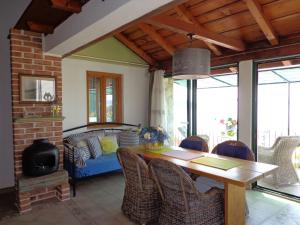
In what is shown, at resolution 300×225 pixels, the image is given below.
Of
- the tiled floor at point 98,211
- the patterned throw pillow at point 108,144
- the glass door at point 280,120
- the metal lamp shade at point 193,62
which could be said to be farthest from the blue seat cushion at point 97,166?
the glass door at point 280,120

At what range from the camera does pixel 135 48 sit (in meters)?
5.16

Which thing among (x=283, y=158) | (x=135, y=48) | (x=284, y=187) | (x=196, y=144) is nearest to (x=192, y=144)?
(x=196, y=144)

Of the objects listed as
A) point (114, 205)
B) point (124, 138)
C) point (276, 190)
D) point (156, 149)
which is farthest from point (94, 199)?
point (276, 190)

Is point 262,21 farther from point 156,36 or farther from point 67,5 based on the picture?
point 67,5

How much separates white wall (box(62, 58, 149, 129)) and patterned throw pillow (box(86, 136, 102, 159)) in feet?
1.95

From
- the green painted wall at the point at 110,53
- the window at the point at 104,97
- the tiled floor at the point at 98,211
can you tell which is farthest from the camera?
the window at the point at 104,97

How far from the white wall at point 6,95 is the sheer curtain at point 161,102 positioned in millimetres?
2804

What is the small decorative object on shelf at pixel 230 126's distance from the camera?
435 centimetres

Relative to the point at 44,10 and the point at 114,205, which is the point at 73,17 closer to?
the point at 44,10

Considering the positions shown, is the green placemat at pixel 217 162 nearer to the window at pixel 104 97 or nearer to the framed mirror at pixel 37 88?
the framed mirror at pixel 37 88

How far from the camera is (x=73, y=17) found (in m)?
2.42

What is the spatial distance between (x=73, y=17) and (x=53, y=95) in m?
1.26

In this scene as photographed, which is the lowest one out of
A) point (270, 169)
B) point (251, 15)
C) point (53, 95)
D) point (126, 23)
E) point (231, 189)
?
point (231, 189)

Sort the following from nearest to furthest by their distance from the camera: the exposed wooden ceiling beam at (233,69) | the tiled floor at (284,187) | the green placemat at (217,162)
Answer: the green placemat at (217,162) < the tiled floor at (284,187) < the exposed wooden ceiling beam at (233,69)
